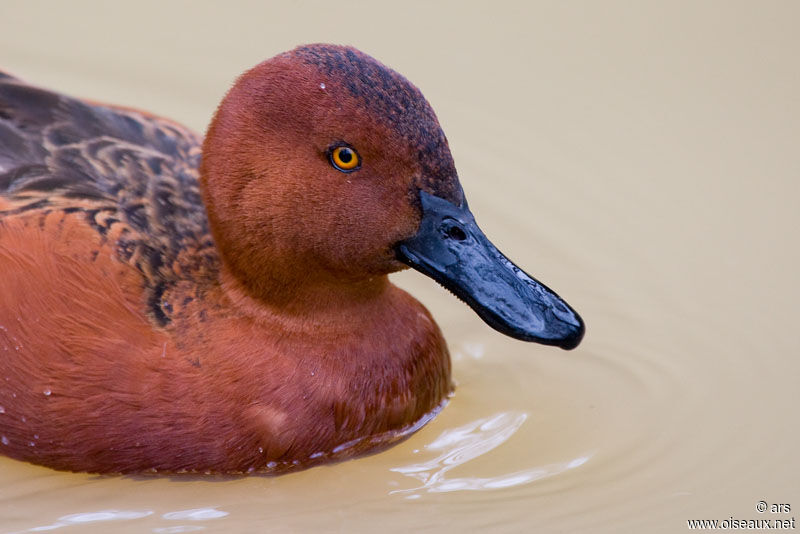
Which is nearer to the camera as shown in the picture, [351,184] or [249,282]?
[351,184]

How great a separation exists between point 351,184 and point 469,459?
118 centimetres

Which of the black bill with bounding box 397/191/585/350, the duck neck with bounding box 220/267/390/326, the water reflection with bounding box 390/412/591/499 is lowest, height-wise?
the water reflection with bounding box 390/412/591/499

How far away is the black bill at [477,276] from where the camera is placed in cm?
436

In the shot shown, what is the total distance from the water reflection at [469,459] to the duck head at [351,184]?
59cm

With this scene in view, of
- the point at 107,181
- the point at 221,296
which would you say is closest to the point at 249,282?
the point at 221,296

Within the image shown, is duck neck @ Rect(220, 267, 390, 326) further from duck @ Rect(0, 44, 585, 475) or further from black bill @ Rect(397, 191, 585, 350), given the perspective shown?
black bill @ Rect(397, 191, 585, 350)

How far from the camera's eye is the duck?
4.31 meters

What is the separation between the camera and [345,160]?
170 inches

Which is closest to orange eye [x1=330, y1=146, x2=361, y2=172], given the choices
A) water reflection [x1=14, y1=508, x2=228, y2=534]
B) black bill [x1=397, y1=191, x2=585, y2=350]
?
black bill [x1=397, y1=191, x2=585, y2=350]

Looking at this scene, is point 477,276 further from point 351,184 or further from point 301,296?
point 301,296

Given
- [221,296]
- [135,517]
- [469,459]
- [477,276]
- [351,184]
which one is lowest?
[135,517]

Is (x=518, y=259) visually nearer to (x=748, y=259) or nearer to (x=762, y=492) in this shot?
(x=748, y=259)

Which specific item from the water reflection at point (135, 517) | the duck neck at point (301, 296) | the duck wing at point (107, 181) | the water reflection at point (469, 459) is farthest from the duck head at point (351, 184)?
the water reflection at point (135, 517)

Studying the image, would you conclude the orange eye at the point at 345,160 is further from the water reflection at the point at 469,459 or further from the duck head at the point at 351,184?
the water reflection at the point at 469,459
